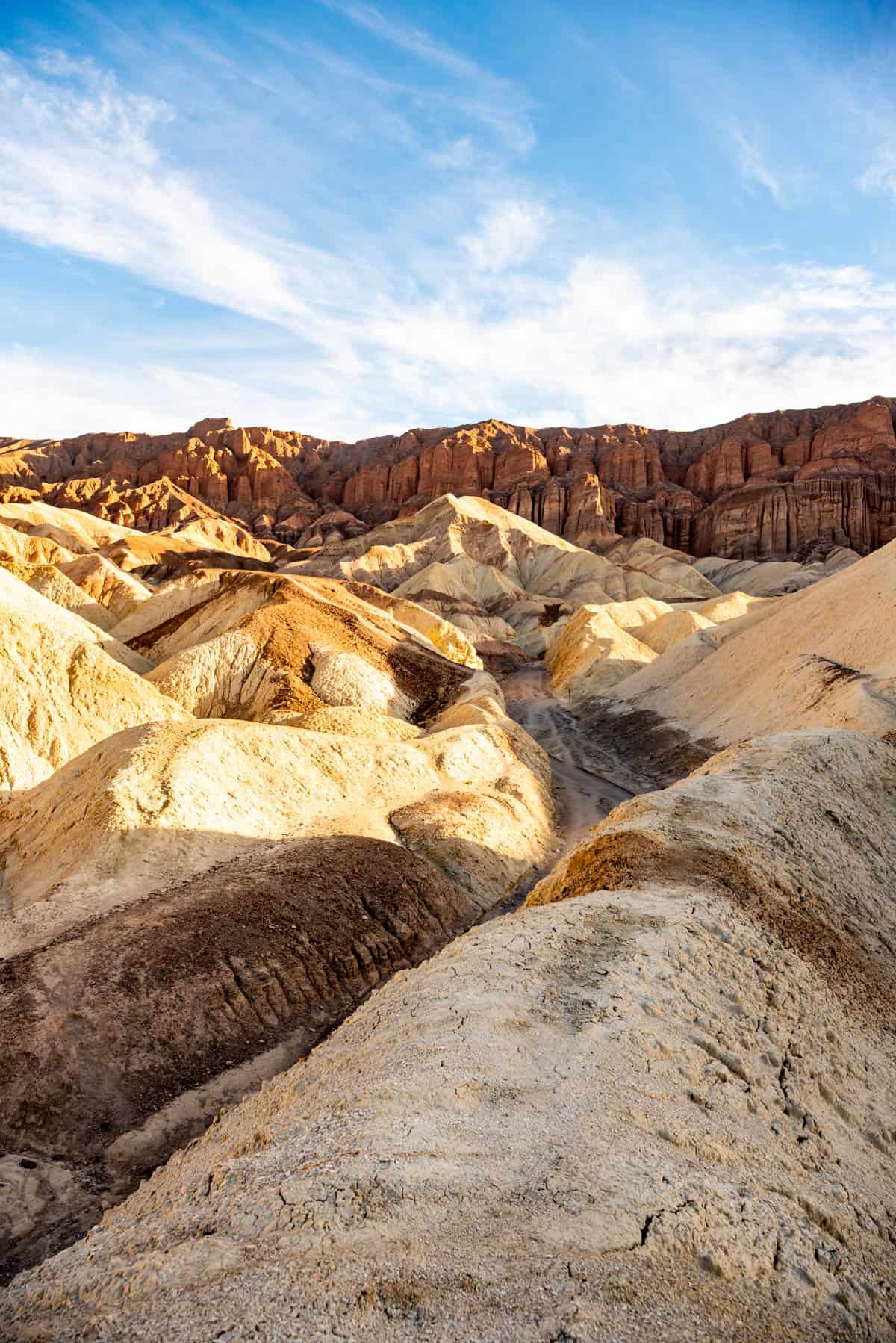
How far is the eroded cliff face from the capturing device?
375ft

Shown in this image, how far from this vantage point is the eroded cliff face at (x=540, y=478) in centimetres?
11438

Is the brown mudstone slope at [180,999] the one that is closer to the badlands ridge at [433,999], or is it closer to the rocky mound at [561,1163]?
the badlands ridge at [433,999]

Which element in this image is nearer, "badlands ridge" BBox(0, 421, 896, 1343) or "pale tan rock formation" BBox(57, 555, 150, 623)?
"badlands ridge" BBox(0, 421, 896, 1343)

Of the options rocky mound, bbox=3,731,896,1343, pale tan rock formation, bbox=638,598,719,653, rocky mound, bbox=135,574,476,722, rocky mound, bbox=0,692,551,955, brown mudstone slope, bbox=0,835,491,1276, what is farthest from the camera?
pale tan rock formation, bbox=638,598,719,653

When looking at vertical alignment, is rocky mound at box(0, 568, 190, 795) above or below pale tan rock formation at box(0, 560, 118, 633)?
below

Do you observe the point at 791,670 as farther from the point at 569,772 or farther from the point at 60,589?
the point at 60,589

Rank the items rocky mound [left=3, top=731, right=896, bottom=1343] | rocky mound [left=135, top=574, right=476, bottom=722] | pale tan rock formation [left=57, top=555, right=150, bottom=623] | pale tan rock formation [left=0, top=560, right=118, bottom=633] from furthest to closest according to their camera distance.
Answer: pale tan rock formation [left=57, top=555, right=150, bottom=623] → pale tan rock formation [left=0, top=560, right=118, bottom=633] → rocky mound [left=135, top=574, right=476, bottom=722] → rocky mound [left=3, top=731, right=896, bottom=1343]

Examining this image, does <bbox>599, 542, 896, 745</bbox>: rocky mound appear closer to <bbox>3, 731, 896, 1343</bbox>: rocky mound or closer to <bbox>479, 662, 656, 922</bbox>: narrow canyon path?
<bbox>479, 662, 656, 922</bbox>: narrow canyon path

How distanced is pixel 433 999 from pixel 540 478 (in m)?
133

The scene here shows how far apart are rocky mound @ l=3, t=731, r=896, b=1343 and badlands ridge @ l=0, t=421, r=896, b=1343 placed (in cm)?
3

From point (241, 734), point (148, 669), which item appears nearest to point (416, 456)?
point (148, 669)

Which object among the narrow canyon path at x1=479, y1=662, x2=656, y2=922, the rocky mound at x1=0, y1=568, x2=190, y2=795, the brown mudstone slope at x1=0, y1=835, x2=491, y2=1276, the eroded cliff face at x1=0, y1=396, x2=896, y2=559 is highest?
the eroded cliff face at x1=0, y1=396, x2=896, y2=559

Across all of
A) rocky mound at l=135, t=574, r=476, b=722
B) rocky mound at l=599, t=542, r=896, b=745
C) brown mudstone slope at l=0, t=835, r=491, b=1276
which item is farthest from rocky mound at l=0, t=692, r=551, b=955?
rocky mound at l=599, t=542, r=896, b=745

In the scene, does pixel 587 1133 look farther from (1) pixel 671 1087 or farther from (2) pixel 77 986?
(2) pixel 77 986
